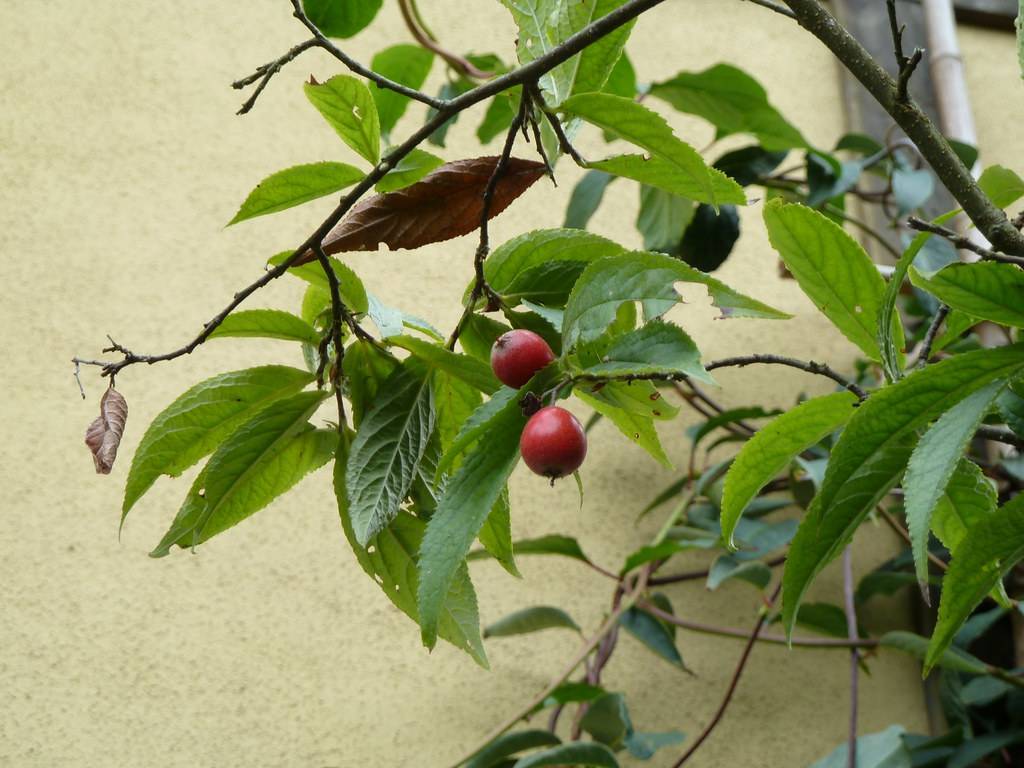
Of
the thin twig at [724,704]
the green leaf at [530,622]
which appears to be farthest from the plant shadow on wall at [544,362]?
the thin twig at [724,704]

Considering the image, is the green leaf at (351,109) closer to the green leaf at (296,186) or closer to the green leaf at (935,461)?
the green leaf at (296,186)

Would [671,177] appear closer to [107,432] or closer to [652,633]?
[107,432]

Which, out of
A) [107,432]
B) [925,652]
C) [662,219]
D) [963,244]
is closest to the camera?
[963,244]

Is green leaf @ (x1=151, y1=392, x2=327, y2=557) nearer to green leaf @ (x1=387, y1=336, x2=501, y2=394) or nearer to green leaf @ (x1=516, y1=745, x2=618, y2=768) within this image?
green leaf @ (x1=387, y1=336, x2=501, y2=394)

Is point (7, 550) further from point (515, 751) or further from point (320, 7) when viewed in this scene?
point (320, 7)

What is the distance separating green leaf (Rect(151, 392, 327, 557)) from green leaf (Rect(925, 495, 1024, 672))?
346mm

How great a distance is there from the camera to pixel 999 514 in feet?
1.69

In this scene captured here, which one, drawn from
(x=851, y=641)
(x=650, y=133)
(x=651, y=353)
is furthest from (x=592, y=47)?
(x=851, y=641)

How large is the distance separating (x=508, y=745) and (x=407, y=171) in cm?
70

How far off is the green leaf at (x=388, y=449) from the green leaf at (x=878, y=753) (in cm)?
73

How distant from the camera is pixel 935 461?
0.48m

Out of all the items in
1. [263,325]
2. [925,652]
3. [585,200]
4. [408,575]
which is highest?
[263,325]

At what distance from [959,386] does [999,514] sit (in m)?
0.06

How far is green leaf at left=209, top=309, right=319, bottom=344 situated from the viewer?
663mm
